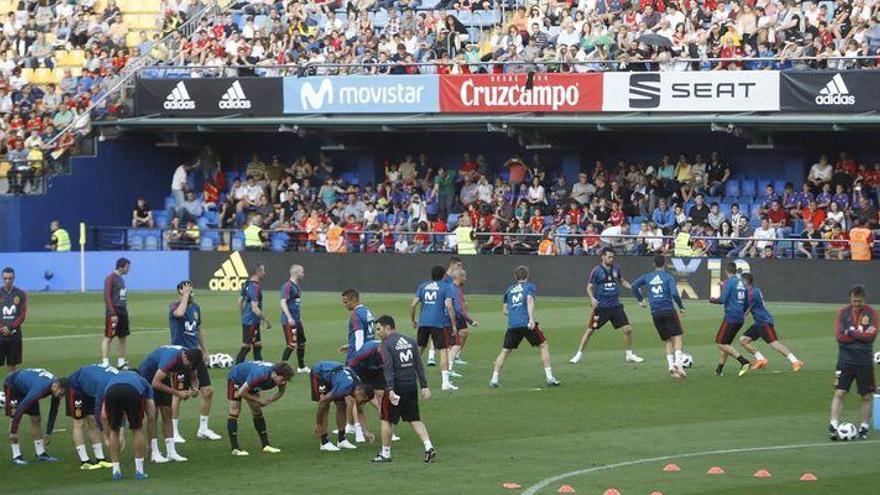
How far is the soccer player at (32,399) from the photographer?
19594 millimetres

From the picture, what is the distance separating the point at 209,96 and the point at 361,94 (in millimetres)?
4899

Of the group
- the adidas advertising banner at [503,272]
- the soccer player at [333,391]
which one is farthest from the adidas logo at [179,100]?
the soccer player at [333,391]

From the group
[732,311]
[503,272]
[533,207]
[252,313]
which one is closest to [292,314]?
[252,313]

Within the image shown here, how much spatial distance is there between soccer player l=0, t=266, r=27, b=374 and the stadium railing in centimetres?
1505

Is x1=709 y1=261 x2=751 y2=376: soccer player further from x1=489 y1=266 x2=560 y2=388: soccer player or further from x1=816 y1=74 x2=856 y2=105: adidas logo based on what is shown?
x1=816 y1=74 x2=856 y2=105: adidas logo

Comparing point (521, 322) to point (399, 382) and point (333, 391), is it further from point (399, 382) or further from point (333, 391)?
point (399, 382)

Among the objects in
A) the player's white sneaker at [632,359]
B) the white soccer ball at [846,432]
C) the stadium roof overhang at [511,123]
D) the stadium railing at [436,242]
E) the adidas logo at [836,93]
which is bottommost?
the white soccer ball at [846,432]

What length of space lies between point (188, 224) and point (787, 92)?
18511 millimetres

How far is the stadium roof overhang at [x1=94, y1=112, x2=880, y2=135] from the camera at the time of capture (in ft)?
135

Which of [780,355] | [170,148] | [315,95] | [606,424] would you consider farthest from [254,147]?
[606,424]

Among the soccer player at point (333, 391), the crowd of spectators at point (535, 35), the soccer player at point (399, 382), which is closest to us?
the soccer player at point (399, 382)

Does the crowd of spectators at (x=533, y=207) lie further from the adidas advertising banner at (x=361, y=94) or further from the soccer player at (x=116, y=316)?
the soccer player at (x=116, y=316)

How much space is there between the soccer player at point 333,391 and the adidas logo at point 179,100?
2939 cm

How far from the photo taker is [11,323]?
86.5ft
